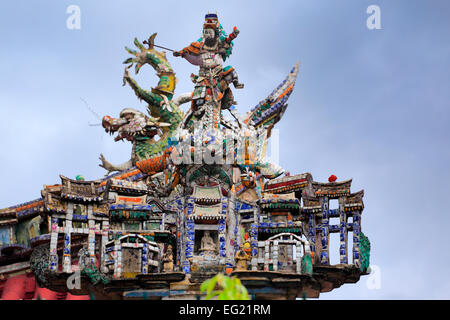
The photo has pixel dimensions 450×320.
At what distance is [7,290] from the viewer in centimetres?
3703

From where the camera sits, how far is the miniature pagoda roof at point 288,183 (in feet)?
108

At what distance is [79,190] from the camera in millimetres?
31219

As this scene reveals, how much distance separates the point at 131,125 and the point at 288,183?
1024 centimetres

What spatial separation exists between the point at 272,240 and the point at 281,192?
188 inches

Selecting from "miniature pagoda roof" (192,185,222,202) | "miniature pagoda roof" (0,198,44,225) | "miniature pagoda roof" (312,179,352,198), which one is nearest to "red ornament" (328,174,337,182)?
"miniature pagoda roof" (312,179,352,198)

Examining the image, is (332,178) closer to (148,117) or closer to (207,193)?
(207,193)

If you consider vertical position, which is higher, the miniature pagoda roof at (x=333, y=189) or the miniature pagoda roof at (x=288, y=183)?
the miniature pagoda roof at (x=288, y=183)

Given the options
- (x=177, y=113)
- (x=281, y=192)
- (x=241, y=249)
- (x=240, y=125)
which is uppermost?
(x=177, y=113)

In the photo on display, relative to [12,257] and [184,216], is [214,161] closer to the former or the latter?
[184,216]

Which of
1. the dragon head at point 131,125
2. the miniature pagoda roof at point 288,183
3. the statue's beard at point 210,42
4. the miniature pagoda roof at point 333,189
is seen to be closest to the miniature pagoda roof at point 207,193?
the miniature pagoda roof at point 288,183

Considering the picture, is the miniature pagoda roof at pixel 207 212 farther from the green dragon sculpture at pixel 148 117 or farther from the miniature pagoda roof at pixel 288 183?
the green dragon sculpture at pixel 148 117

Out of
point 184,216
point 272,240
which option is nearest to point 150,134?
point 184,216

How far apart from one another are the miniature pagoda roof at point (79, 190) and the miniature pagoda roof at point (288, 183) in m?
6.49

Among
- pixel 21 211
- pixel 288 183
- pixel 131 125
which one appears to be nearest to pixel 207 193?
pixel 288 183
